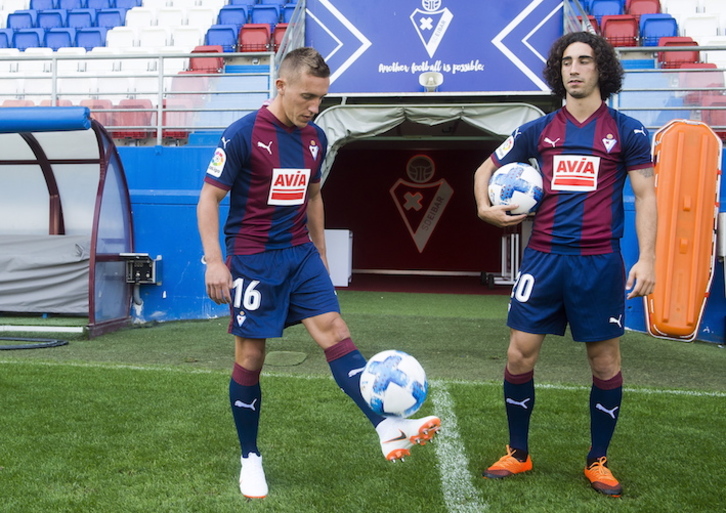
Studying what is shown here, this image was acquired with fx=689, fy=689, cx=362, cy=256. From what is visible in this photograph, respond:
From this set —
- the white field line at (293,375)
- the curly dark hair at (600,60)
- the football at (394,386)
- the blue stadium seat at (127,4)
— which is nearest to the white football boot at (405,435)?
the football at (394,386)

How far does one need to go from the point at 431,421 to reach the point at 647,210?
1284 millimetres

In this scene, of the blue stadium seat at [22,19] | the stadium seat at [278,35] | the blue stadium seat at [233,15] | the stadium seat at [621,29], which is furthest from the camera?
the blue stadium seat at [22,19]

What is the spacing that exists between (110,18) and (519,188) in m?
15.8

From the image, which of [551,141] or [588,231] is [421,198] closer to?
[551,141]

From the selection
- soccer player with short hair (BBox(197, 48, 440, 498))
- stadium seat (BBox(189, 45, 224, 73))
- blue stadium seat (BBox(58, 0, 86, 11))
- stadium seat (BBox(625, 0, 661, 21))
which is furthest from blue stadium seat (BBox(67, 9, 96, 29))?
soccer player with short hair (BBox(197, 48, 440, 498))

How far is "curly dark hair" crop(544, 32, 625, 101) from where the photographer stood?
2975 mm

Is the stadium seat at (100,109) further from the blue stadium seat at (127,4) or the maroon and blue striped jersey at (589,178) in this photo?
the blue stadium seat at (127,4)

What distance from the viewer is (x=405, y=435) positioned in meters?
2.54

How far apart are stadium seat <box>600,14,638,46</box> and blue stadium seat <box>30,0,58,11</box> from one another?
13128 mm

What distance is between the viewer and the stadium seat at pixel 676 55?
37.3 feet

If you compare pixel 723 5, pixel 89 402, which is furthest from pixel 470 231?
pixel 89 402

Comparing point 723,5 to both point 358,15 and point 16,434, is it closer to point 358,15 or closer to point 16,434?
point 358,15

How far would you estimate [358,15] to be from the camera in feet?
32.8

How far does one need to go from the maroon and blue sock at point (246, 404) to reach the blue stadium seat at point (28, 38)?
15.1 metres
